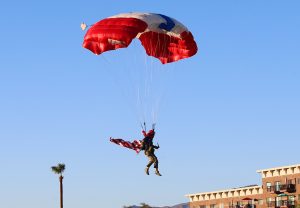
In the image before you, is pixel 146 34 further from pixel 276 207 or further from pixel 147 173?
pixel 276 207

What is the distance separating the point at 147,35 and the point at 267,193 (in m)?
67.6

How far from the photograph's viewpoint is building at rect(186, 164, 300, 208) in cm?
12756

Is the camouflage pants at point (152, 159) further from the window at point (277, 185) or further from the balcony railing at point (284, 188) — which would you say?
the window at point (277, 185)

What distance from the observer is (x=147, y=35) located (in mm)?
69625

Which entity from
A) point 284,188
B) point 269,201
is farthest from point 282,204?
point 284,188

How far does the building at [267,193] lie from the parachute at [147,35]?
59.9 m

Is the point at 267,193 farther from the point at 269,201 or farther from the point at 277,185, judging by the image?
the point at 277,185

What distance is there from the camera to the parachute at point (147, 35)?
2562 inches

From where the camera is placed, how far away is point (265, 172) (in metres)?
133


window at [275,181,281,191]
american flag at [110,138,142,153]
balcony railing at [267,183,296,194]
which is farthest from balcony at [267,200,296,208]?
american flag at [110,138,142,153]

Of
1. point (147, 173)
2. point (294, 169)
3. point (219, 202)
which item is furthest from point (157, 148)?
point (219, 202)

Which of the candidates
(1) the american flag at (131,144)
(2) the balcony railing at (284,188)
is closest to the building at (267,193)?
(2) the balcony railing at (284,188)

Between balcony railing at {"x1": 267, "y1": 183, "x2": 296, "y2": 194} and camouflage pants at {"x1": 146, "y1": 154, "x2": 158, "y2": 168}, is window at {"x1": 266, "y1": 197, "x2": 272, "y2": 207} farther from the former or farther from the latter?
camouflage pants at {"x1": 146, "y1": 154, "x2": 158, "y2": 168}

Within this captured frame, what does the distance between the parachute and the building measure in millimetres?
59881
